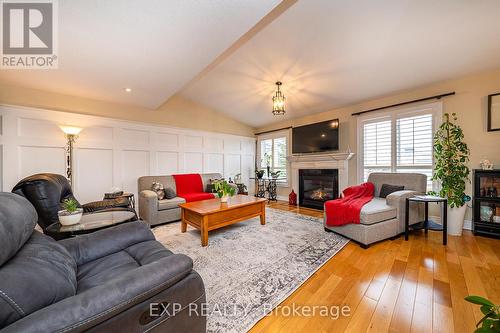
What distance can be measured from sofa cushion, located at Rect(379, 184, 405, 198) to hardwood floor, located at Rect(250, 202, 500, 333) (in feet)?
3.02

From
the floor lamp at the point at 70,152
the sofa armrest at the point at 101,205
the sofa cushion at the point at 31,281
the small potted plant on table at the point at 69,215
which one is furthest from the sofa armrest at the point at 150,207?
the sofa cushion at the point at 31,281

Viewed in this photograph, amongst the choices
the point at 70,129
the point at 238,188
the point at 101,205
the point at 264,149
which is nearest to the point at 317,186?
the point at 238,188

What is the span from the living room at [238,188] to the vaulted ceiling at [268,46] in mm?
22

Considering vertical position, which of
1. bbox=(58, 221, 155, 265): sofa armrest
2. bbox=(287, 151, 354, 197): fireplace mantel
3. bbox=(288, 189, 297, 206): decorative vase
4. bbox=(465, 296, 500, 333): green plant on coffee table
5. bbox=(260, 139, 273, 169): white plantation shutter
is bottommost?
bbox=(288, 189, 297, 206): decorative vase

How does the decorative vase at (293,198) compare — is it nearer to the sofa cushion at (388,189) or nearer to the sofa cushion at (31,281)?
the sofa cushion at (388,189)

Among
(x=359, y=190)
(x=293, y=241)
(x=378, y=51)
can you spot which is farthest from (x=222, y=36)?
(x=359, y=190)

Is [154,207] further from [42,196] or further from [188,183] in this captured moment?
[42,196]

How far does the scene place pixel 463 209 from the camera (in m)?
2.88

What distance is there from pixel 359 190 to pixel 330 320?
2542mm

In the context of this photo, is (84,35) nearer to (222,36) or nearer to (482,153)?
(222,36)

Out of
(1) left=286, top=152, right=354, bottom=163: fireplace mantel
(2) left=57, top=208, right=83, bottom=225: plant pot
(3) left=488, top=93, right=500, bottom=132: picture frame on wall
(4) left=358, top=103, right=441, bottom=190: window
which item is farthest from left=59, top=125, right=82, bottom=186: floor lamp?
(3) left=488, top=93, right=500, bottom=132: picture frame on wall

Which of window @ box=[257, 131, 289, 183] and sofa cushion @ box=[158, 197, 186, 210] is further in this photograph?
window @ box=[257, 131, 289, 183]

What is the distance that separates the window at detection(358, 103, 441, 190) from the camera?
11.3ft

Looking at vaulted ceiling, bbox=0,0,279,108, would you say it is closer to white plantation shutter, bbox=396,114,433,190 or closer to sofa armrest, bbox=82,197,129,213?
sofa armrest, bbox=82,197,129,213
